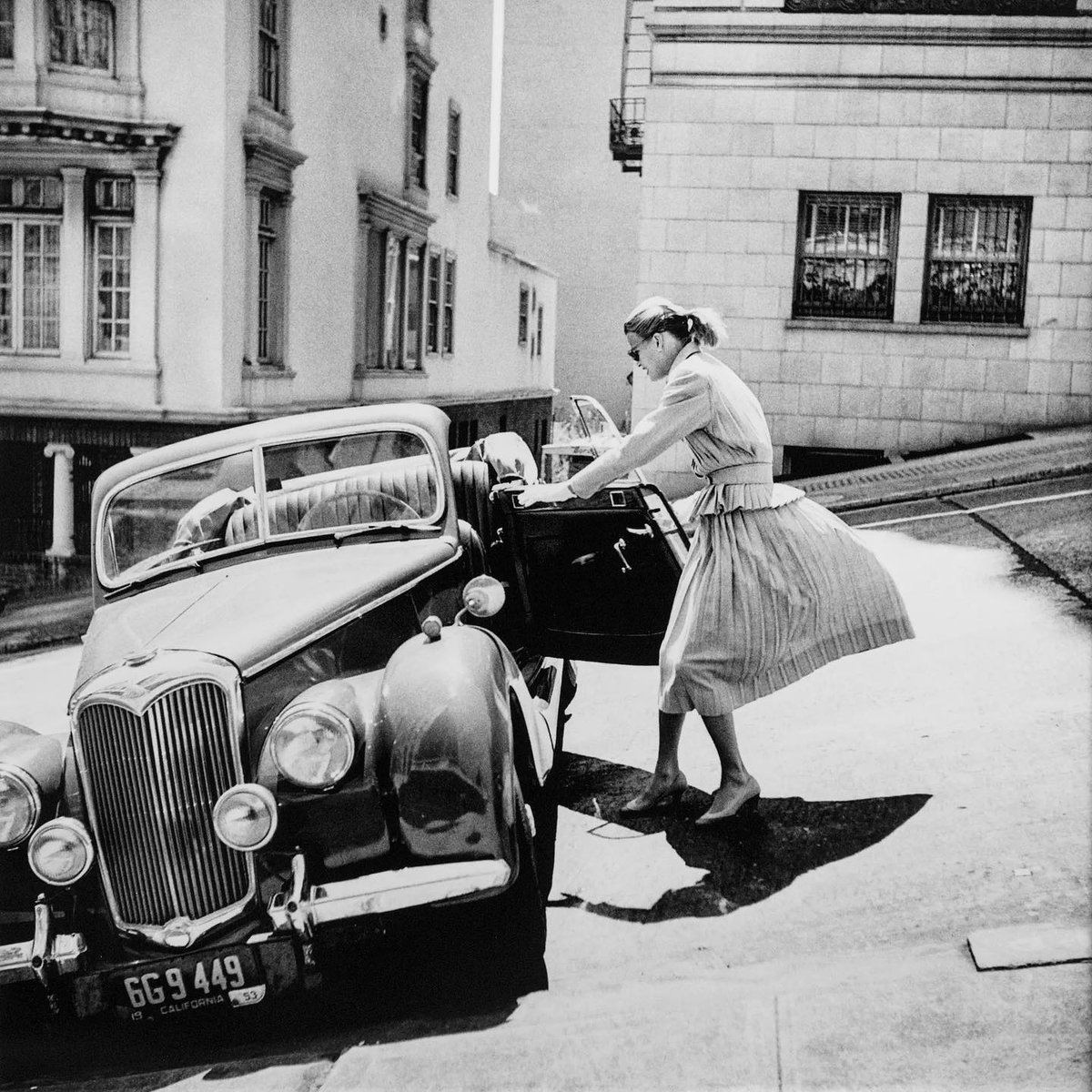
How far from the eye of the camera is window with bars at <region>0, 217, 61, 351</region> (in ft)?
34.3

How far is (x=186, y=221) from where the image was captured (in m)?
10.3

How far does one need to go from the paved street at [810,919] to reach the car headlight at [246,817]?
1.86 feet

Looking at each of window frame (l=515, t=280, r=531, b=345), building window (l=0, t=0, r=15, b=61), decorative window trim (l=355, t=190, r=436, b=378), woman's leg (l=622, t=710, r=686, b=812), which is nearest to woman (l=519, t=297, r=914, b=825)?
woman's leg (l=622, t=710, r=686, b=812)

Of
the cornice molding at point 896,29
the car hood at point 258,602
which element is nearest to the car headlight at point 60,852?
the car hood at point 258,602

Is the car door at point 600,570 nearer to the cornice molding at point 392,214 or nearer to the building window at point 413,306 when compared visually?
the building window at point 413,306

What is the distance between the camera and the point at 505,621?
434 centimetres

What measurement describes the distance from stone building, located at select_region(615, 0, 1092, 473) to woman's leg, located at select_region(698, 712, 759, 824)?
566 cm

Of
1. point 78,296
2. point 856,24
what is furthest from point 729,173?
point 78,296

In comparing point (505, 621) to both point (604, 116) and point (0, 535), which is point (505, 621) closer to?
point (604, 116)

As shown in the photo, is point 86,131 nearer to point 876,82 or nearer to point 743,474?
point 876,82

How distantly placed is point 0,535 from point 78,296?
2.31 metres

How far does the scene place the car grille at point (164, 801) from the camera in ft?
9.90

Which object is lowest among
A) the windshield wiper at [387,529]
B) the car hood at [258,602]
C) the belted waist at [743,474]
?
the car hood at [258,602]

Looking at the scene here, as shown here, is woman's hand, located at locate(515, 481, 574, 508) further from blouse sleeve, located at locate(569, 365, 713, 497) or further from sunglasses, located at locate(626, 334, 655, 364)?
sunglasses, located at locate(626, 334, 655, 364)
